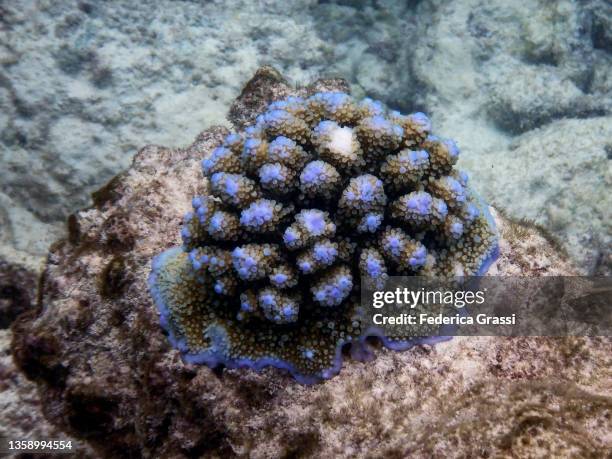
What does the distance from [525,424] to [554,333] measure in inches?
35.6

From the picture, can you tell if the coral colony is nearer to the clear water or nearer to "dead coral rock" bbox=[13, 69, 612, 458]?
"dead coral rock" bbox=[13, 69, 612, 458]

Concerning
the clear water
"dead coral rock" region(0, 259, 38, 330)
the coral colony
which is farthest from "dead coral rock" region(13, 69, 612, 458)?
the clear water

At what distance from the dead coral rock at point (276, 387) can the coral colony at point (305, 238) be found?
0.50ft

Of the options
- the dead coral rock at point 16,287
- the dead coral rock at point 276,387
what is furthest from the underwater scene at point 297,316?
the dead coral rock at point 16,287

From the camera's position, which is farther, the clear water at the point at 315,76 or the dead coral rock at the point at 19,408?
the clear water at the point at 315,76

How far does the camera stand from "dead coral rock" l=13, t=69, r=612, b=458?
209cm

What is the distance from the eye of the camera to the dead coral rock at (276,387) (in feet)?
6.86

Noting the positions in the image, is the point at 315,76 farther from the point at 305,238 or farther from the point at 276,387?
the point at 276,387

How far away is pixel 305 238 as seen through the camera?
255cm

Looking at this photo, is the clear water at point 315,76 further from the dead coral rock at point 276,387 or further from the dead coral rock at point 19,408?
the dead coral rock at point 276,387

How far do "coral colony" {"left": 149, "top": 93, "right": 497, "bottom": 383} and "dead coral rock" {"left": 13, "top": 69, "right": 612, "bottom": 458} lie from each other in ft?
0.50

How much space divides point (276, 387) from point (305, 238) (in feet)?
2.92

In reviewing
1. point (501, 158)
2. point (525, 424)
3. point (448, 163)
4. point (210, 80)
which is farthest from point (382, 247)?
point (210, 80)

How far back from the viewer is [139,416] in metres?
2.72
